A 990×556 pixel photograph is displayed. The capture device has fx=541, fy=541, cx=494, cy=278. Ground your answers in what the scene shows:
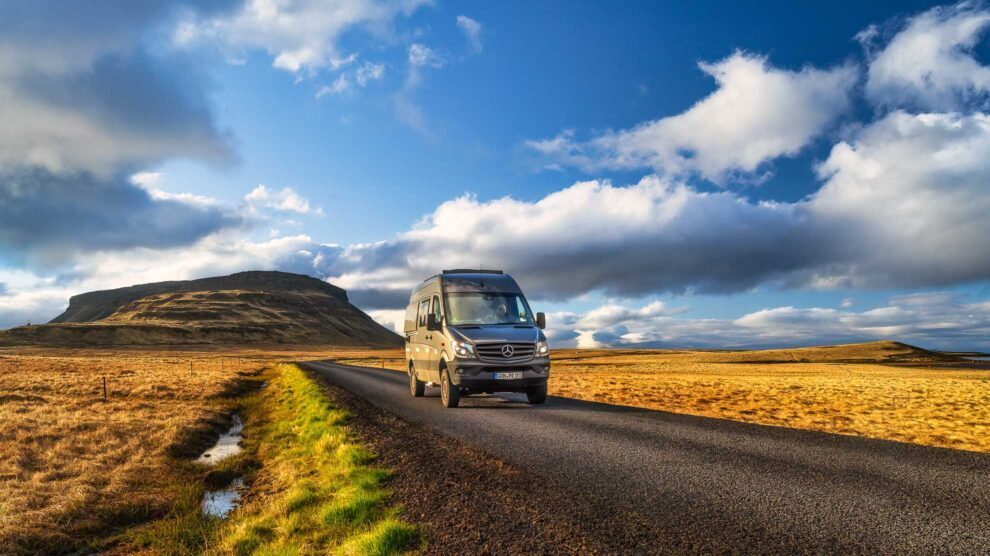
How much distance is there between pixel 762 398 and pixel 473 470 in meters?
16.4

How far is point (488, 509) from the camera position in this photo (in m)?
5.62

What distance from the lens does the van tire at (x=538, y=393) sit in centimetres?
1455

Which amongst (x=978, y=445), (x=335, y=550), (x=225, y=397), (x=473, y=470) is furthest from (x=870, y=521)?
(x=225, y=397)

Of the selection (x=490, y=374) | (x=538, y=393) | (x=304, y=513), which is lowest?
(x=304, y=513)

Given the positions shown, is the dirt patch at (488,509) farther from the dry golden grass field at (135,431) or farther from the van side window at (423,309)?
the van side window at (423,309)

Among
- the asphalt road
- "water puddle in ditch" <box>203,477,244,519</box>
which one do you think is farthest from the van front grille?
"water puddle in ditch" <box>203,477,244,519</box>

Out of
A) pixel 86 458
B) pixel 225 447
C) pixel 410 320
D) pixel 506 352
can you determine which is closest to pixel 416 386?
pixel 410 320

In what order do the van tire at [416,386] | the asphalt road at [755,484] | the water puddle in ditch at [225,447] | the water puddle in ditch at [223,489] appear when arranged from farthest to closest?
the van tire at [416,386] → the water puddle in ditch at [225,447] → the water puddle in ditch at [223,489] → the asphalt road at [755,484]

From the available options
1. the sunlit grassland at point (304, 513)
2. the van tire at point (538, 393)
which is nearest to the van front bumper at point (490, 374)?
the van tire at point (538, 393)

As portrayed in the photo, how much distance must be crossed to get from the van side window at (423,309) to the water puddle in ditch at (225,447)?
5.92 metres

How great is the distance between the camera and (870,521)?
4.89 meters

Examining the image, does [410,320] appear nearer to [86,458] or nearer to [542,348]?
[542,348]

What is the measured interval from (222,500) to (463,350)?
6.03m

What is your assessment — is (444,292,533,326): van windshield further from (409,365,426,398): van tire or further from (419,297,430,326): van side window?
(409,365,426,398): van tire
